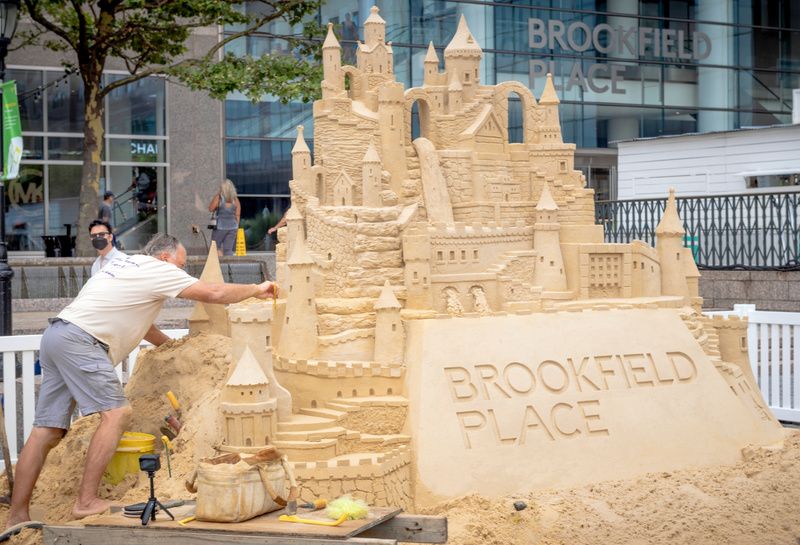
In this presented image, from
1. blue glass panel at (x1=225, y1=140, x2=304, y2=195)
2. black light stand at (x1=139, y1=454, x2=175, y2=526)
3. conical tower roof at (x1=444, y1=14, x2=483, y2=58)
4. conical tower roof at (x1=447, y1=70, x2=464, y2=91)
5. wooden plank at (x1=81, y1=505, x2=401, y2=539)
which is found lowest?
wooden plank at (x1=81, y1=505, x2=401, y2=539)

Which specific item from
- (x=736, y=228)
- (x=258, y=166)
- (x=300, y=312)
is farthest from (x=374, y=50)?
(x=258, y=166)

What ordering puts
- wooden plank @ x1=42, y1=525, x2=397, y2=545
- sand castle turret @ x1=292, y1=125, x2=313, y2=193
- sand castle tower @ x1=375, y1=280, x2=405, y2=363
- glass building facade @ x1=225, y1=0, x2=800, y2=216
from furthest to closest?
glass building facade @ x1=225, y1=0, x2=800, y2=216
sand castle turret @ x1=292, y1=125, x2=313, y2=193
sand castle tower @ x1=375, y1=280, x2=405, y2=363
wooden plank @ x1=42, y1=525, x2=397, y2=545

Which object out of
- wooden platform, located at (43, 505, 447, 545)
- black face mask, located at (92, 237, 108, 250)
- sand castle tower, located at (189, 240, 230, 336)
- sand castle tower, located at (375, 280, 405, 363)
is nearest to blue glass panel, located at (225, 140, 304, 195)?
black face mask, located at (92, 237, 108, 250)

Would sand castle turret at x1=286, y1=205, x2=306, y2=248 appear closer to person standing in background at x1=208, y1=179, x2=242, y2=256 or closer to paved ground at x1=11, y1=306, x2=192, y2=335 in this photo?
person standing in background at x1=208, y1=179, x2=242, y2=256

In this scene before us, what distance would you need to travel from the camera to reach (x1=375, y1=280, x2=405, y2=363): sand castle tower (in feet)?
27.4

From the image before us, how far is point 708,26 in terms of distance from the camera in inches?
1161

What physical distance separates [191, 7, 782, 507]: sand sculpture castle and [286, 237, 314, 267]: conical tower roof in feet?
0.05

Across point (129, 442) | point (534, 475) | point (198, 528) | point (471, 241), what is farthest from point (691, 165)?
point (198, 528)

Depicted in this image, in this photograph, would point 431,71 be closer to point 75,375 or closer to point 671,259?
point 671,259

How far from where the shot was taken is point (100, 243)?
30.6 feet

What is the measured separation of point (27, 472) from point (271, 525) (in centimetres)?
235

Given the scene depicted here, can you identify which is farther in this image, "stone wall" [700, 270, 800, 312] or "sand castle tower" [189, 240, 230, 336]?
"stone wall" [700, 270, 800, 312]

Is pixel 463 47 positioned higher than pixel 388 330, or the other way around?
pixel 463 47

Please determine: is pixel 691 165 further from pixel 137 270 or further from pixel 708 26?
pixel 137 270
